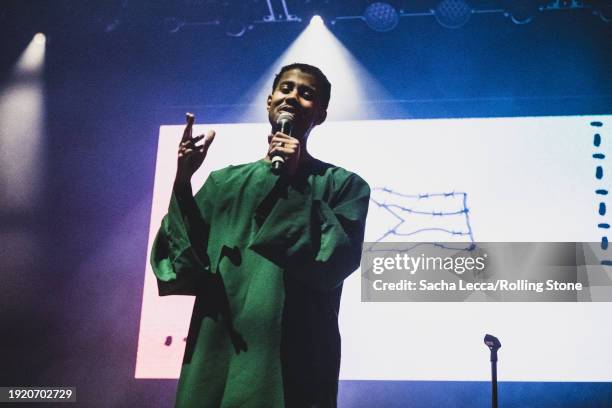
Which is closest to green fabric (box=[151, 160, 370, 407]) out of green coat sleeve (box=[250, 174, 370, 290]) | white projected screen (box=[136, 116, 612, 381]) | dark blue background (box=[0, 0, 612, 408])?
green coat sleeve (box=[250, 174, 370, 290])

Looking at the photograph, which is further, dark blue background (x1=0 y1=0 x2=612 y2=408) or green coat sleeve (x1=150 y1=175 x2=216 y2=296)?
dark blue background (x1=0 y1=0 x2=612 y2=408)

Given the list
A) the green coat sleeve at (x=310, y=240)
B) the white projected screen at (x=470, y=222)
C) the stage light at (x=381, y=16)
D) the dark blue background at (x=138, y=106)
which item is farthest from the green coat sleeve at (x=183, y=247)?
the stage light at (x=381, y=16)

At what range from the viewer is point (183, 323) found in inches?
119

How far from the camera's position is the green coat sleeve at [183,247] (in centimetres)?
126

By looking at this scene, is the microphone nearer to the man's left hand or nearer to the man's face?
the man's face

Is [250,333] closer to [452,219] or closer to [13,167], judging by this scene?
[452,219]

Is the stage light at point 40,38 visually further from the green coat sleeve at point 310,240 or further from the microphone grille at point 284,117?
the green coat sleeve at point 310,240

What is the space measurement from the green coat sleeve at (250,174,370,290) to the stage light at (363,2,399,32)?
266 centimetres

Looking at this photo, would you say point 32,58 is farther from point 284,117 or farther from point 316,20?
point 284,117

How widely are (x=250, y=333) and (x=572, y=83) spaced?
298 cm

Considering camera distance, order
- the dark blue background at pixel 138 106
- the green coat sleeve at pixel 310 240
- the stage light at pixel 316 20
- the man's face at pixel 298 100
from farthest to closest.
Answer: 1. the stage light at pixel 316 20
2. the dark blue background at pixel 138 106
3. the man's face at pixel 298 100
4. the green coat sleeve at pixel 310 240

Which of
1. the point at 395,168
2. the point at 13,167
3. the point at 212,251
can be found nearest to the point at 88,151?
the point at 13,167

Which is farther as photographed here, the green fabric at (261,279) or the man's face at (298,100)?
the man's face at (298,100)

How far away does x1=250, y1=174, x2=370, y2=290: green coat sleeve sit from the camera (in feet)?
3.80
